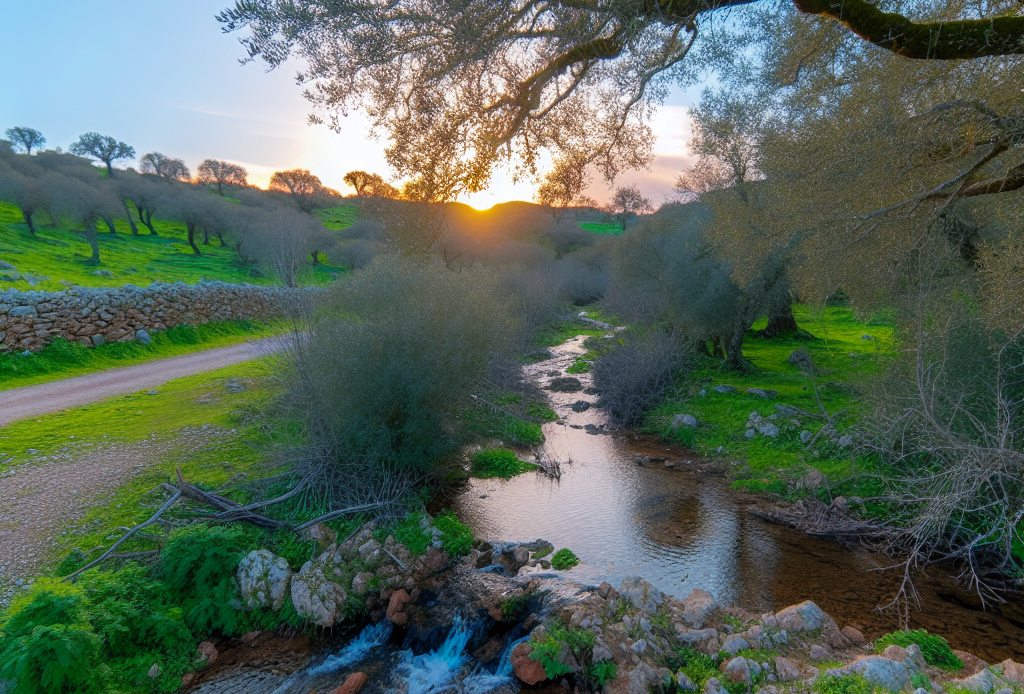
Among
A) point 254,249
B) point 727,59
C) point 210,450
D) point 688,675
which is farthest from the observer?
point 254,249

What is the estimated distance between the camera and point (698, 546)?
940 cm

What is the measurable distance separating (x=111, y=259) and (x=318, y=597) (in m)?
36.8

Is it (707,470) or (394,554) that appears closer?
(394,554)

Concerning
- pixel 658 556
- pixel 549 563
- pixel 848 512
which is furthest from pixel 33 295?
pixel 848 512

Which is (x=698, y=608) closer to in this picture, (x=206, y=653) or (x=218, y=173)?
(x=206, y=653)

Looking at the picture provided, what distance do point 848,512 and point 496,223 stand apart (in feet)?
154

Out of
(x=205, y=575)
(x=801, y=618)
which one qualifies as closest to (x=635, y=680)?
(x=801, y=618)

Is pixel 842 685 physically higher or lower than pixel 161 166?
lower

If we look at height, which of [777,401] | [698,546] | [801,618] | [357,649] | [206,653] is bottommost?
[357,649]

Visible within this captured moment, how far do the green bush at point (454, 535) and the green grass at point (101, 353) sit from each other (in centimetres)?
453

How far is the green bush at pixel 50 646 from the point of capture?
560cm

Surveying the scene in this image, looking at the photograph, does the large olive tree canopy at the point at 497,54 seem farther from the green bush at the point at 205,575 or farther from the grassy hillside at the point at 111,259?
the grassy hillside at the point at 111,259

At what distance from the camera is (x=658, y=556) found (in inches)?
355

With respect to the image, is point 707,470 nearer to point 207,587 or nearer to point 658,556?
point 658,556
